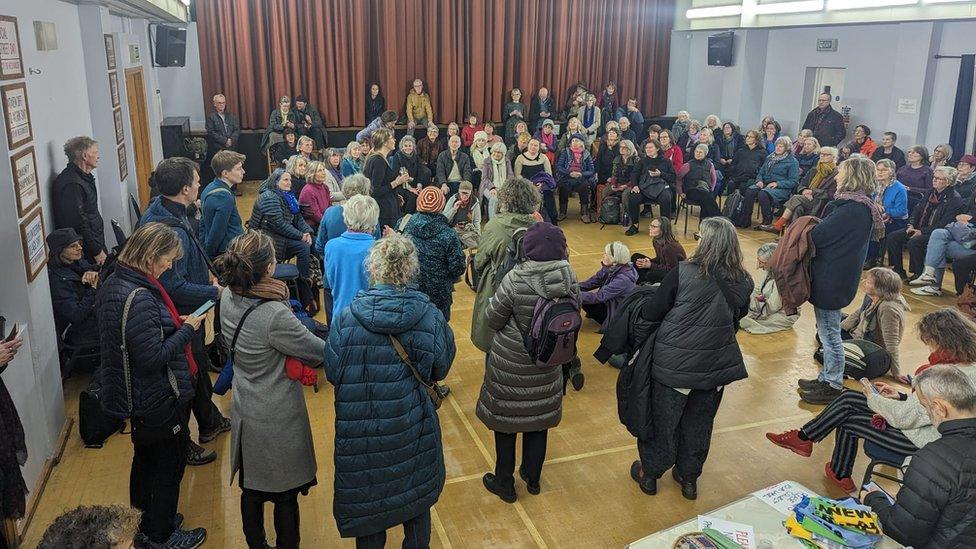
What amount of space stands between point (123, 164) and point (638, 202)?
6255 mm

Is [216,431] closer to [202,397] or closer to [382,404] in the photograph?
[202,397]

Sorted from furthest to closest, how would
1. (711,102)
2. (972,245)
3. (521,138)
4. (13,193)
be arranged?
(711,102)
(521,138)
(972,245)
(13,193)

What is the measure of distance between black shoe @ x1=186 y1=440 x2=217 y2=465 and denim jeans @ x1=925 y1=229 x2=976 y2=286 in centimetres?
717

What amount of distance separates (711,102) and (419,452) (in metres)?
14.3

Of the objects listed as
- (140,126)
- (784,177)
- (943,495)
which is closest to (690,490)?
(943,495)

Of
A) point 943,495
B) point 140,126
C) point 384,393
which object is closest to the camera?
point 943,495

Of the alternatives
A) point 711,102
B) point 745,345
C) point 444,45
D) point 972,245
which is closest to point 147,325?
point 745,345

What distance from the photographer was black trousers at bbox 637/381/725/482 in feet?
12.3

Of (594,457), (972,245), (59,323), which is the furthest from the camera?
(972,245)

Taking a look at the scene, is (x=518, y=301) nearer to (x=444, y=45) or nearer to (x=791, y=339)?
(x=791, y=339)

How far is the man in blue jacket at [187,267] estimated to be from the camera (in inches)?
156

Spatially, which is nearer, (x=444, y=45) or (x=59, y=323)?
(x=59, y=323)

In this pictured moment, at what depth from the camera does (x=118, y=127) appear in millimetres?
7766

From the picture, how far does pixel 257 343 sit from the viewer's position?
2920 mm
